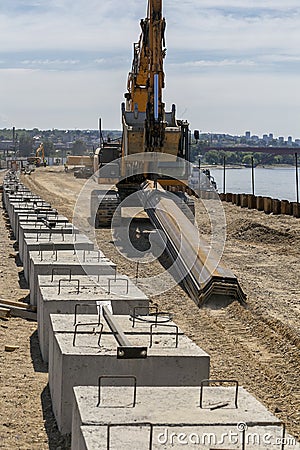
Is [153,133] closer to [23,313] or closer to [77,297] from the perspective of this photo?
[23,313]

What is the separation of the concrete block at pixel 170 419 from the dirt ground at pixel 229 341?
1.20m

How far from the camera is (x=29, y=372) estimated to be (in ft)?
31.1

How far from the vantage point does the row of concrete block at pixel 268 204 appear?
31.8 meters

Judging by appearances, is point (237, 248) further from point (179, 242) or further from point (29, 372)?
point (29, 372)

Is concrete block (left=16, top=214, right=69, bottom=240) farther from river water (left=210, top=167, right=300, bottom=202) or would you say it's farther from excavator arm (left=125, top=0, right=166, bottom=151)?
river water (left=210, top=167, right=300, bottom=202)

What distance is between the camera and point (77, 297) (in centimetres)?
1035

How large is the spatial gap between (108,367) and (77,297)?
2723 mm

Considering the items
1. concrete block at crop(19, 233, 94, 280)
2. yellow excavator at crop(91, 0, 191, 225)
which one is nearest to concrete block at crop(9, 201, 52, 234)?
yellow excavator at crop(91, 0, 191, 225)

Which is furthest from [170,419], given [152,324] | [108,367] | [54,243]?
[54,243]

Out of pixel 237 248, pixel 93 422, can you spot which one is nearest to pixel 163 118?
pixel 237 248

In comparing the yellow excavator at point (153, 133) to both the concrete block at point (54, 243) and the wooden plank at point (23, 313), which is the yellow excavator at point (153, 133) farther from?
the wooden plank at point (23, 313)

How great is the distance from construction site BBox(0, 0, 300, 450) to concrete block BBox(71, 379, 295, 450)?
14 millimetres

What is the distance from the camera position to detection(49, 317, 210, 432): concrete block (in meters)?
7.63

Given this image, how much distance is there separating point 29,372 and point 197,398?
11.5ft
